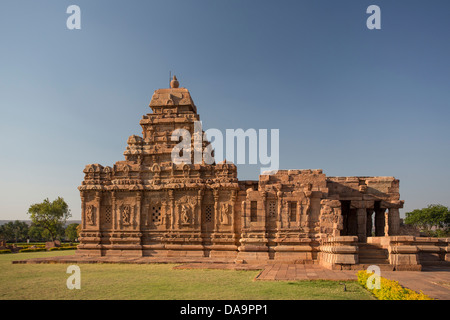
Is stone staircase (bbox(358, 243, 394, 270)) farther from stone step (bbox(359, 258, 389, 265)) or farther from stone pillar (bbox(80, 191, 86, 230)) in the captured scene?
stone pillar (bbox(80, 191, 86, 230))

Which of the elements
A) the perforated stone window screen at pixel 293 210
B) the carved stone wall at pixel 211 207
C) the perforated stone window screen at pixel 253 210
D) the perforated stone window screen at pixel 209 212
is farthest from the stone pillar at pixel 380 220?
the perforated stone window screen at pixel 209 212

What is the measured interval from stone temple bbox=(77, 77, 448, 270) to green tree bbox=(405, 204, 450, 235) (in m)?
40.5

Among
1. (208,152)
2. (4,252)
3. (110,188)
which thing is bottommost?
(4,252)

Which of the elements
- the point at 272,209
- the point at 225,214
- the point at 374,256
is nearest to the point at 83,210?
the point at 225,214

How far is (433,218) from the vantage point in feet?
202

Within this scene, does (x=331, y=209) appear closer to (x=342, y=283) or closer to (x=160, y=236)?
(x=342, y=283)

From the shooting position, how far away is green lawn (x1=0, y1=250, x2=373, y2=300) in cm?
1078

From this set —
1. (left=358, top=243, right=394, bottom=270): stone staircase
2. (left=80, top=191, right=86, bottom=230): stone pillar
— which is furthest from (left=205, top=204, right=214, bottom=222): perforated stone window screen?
(left=358, top=243, right=394, bottom=270): stone staircase

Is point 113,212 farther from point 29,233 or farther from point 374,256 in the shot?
point 29,233

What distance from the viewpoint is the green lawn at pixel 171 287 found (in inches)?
424

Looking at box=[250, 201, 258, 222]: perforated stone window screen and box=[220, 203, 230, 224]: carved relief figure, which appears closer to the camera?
box=[250, 201, 258, 222]: perforated stone window screen
